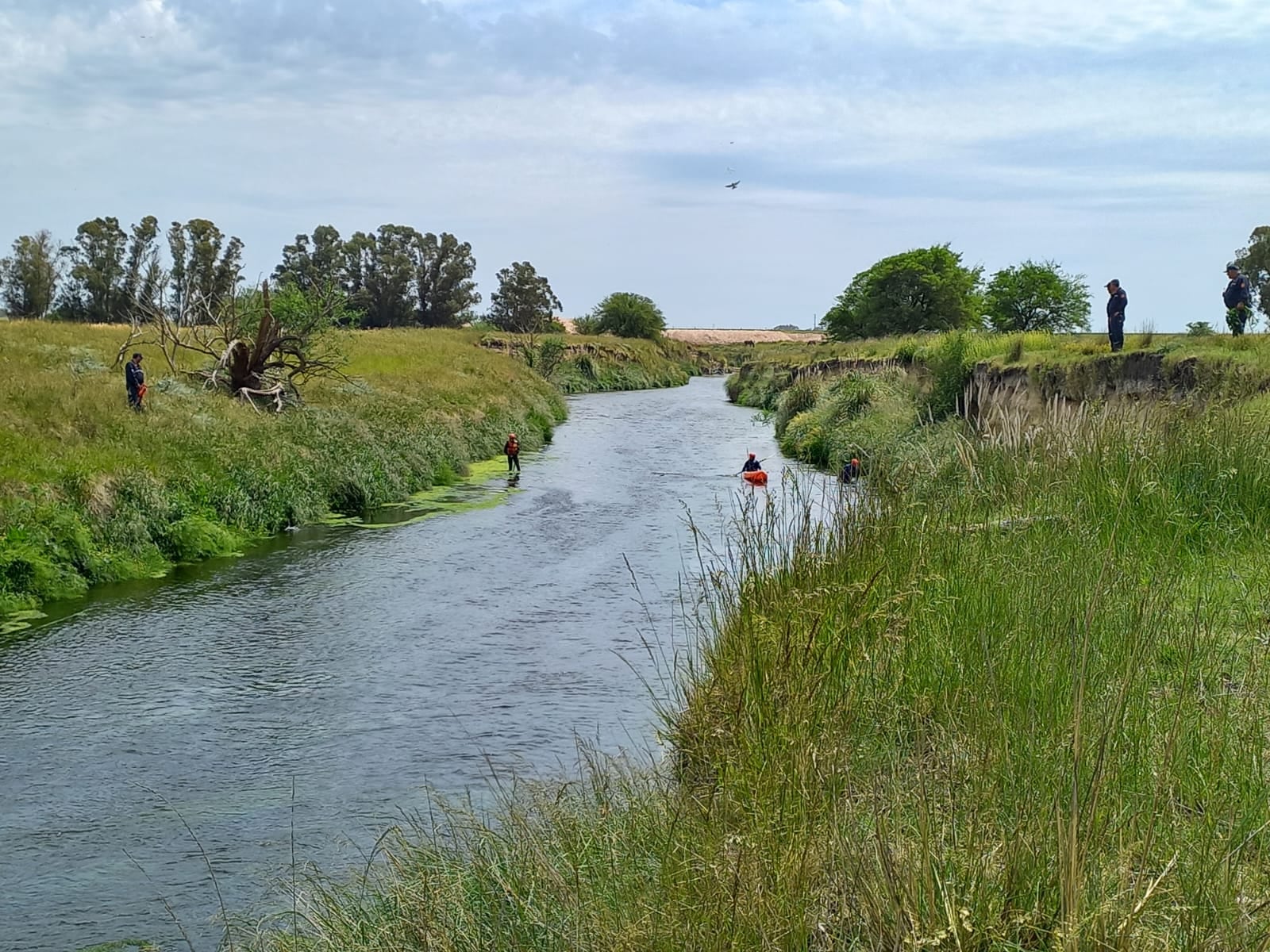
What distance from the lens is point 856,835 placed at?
3574 millimetres

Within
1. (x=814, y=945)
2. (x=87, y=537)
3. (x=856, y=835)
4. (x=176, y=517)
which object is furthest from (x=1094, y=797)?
(x=176, y=517)

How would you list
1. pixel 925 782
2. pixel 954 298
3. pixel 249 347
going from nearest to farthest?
pixel 925 782
pixel 249 347
pixel 954 298

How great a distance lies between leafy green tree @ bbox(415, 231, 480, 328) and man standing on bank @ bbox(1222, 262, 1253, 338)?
98.2 meters

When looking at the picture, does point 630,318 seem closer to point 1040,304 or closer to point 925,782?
point 1040,304

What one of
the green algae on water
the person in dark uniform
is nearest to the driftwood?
the person in dark uniform

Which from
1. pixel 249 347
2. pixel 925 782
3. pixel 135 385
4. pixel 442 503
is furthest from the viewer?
pixel 249 347

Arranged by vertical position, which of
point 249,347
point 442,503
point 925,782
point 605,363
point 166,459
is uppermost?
point 605,363

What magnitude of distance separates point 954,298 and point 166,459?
60.8 meters

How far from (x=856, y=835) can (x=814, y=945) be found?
38 centimetres

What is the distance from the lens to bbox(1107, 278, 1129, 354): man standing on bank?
1922 cm

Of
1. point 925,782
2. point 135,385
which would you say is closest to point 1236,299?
point 925,782

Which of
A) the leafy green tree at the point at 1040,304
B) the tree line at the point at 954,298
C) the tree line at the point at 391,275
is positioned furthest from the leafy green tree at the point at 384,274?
the leafy green tree at the point at 1040,304

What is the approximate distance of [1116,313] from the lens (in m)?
19.2

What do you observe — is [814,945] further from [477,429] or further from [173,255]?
Answer: [173,255]
